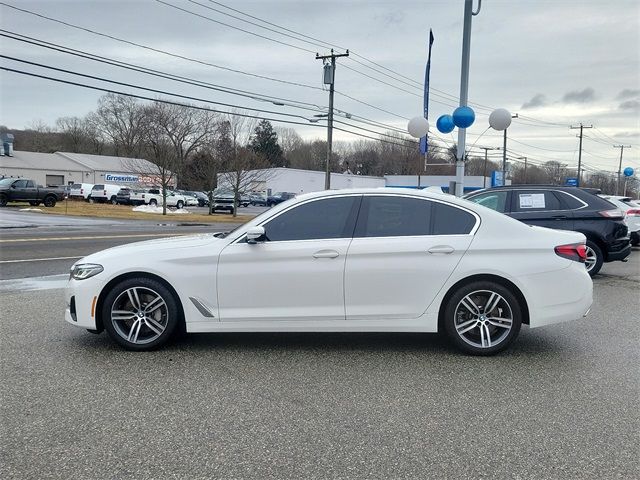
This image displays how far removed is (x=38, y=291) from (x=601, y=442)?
7487 millimetres

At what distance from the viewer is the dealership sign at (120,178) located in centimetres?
6581

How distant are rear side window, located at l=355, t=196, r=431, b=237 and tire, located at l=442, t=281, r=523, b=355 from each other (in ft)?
2.34

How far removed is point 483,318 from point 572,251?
3.53 feet

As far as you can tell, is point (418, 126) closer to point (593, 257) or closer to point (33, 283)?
point (593, 257)

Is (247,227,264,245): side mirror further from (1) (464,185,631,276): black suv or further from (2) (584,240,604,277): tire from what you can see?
(2) (584,240,604,277): tire

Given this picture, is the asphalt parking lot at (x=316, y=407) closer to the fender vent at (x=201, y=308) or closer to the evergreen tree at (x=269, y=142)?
the fender vent at (x=201, y=308)

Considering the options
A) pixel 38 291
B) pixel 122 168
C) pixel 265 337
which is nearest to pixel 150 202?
pixel 122 168

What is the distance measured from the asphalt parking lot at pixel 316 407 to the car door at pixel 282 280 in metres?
0.45

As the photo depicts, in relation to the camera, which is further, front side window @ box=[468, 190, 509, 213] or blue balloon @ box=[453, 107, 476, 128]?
blue balloon @ box=[453, 107, 476, 128]

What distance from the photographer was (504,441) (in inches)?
126

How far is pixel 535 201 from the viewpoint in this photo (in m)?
9.24

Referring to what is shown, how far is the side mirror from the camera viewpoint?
15.2ft

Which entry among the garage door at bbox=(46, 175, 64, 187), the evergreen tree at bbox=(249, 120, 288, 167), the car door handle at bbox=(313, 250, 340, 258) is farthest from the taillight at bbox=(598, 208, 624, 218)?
the evergreen tree at bbox=(249, 120, 288, 167)

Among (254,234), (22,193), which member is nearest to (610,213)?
(254,234)
